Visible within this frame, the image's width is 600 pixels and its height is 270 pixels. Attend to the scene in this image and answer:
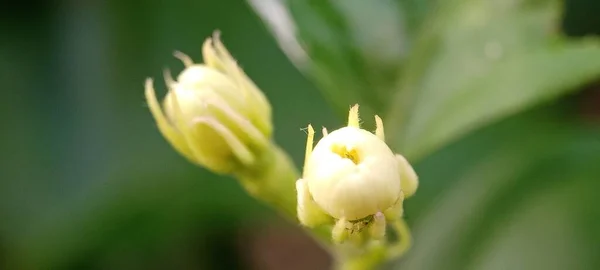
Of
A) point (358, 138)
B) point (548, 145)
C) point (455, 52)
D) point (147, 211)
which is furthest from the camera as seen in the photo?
point (147, 211)

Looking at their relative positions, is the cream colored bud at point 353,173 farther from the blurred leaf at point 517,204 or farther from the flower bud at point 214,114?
the blurred leaf at point 517,204

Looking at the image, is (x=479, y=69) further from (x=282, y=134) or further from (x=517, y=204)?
(x=282, y=134)

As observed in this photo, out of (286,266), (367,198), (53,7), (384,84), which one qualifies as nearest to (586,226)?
(384,84)

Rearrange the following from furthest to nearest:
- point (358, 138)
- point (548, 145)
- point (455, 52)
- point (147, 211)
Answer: point (147, 211) < point (548, 145) < point (455, 52) < point (358, 138)

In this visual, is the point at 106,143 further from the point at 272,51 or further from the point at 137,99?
the point at 272,51

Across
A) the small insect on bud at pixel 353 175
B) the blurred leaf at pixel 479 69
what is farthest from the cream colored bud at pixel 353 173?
the blurred leaf at pixel 479 69

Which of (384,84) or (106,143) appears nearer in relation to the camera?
(384,84)

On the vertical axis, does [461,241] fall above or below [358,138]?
above

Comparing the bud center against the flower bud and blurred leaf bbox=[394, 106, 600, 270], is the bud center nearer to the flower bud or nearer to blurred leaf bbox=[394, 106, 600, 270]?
the flower bud
